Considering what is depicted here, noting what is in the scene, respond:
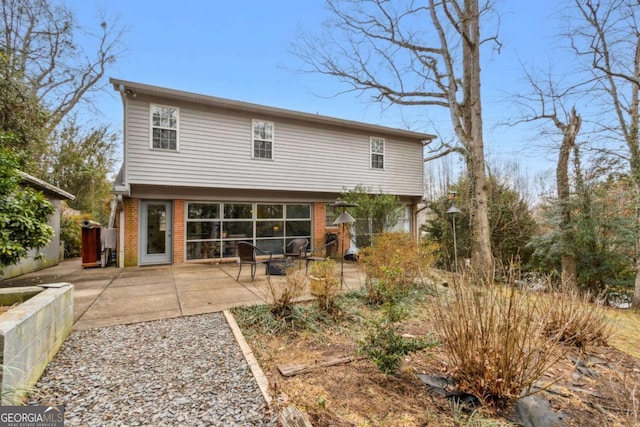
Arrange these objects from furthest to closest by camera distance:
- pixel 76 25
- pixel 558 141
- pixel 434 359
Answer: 1. pixel 76 25
2. pixel 558 141
3. pixel 434 359

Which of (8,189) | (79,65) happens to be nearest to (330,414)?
(8,189)

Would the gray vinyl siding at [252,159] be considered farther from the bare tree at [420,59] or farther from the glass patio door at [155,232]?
the bare tree at [420,59]

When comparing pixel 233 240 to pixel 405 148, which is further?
pixel 405 148

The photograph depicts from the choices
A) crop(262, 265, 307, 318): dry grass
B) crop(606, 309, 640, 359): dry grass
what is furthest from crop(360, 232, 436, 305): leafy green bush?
crop(606, 309, 640, 359): dry grass

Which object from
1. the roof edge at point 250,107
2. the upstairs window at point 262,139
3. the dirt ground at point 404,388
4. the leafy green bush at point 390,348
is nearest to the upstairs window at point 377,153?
the roof edge at point 250,107

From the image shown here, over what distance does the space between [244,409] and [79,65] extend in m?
18.4

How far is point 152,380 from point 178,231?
750 centimetres

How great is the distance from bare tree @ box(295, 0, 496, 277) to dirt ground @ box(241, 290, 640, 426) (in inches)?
205

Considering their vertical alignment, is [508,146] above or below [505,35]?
below

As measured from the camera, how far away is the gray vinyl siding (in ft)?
27.7

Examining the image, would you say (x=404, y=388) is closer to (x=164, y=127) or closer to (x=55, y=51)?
(x=164, y=127)

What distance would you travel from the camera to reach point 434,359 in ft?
10.5

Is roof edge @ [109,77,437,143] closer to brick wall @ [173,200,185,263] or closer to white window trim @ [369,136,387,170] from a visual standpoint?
white window trim @ [369,136,387,170]

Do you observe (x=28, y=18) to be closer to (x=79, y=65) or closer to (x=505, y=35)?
(x=79, y=65)
